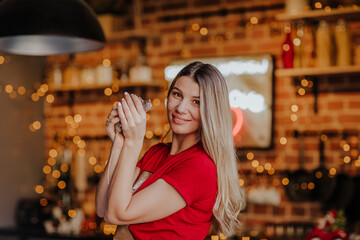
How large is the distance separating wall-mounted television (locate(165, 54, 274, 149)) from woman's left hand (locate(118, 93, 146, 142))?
2133 millimetres

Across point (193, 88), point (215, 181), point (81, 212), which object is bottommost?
point (81, 212)

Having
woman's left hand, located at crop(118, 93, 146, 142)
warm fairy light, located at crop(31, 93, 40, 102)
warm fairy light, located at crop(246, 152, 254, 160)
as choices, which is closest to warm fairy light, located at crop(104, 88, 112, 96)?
warm fairy light, located at crop(31, 93, 40, 102)

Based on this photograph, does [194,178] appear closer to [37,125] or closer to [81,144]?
Answer: [81,144]

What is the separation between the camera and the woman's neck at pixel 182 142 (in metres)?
1.48

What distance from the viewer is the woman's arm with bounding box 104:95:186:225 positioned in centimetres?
132

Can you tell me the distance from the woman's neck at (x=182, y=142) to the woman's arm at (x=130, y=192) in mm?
150

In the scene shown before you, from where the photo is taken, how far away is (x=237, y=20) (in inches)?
144

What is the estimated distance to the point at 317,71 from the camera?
3143mm

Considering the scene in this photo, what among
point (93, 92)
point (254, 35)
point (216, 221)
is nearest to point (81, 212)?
point (93, 92)

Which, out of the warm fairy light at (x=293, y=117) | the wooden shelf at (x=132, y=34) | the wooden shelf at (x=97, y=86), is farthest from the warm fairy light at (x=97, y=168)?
the warm fairy light at (x=293, y=117)

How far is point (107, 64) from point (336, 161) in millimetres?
1817

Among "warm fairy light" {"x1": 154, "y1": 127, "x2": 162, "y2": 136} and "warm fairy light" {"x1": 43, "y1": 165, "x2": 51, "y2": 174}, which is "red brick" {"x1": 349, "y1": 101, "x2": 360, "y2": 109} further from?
"warm fairy light" {"x1": 43, "y1": 165, "x2": 51, "y2": 174}

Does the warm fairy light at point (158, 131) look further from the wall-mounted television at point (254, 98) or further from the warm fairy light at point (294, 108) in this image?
the warm fairy light at point (294, 108)

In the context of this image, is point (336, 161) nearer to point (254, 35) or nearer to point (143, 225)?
point (254, 35)
